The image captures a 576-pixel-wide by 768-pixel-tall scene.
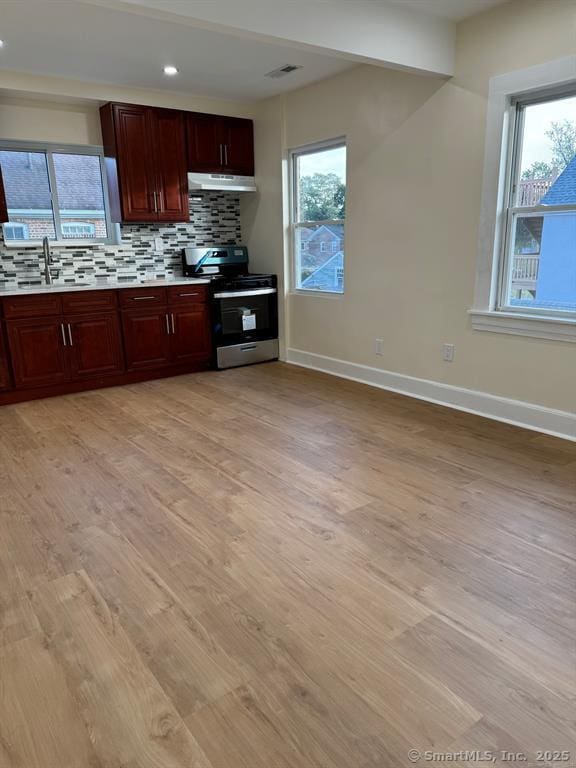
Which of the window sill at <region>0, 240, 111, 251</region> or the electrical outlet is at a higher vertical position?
the window sill at <region>0, 240, 111, 251</region>

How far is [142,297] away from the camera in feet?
15.7

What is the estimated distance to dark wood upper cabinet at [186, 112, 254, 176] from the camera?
507 cm

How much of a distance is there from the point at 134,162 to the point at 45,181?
0.81m

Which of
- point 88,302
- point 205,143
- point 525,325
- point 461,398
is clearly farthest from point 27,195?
point 525,325

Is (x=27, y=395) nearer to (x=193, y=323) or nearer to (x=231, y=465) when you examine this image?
(x=193, y=323)

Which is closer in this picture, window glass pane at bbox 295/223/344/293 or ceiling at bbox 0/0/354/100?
ceiling at bbox 0/0/354/100

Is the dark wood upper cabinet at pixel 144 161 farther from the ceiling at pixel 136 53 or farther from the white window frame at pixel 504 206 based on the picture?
the white window frame at pixel 504 206

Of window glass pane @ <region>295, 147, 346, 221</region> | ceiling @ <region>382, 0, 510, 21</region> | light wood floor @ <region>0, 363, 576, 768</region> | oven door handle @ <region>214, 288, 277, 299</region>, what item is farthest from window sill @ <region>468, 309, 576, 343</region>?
oven door handle @ <region>214, 288, 277, 299</region>

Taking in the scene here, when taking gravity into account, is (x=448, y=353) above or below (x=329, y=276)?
below

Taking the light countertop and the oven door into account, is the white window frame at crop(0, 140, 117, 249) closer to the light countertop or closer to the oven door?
the light countertop

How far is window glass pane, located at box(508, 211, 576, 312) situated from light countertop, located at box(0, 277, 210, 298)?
2844 millimetres

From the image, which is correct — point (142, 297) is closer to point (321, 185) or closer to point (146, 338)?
point (146, 338)

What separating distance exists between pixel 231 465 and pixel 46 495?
0.98m

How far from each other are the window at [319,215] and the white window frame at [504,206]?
4.84 feet
